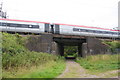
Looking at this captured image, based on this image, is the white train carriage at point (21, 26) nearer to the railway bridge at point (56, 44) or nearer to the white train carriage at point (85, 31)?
the white train carriage at point (85, 31)

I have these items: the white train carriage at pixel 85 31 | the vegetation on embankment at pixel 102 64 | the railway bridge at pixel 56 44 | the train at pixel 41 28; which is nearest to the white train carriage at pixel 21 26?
the train at pixel 41 28

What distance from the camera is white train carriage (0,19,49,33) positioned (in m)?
27.8

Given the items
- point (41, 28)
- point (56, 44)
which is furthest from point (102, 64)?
point (41, 28)

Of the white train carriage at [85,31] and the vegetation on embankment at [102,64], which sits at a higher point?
the white train carriage at [85,31]

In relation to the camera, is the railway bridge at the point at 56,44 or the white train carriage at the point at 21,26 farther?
the white train carriage at the point at 21,26

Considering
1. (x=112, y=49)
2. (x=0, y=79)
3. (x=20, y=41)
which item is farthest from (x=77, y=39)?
(x=0, y=79)

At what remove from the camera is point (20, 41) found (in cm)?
2217

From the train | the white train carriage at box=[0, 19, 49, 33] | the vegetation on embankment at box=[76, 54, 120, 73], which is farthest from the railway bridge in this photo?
the vegetation on embankment at box=[76, 54, 120, 73]

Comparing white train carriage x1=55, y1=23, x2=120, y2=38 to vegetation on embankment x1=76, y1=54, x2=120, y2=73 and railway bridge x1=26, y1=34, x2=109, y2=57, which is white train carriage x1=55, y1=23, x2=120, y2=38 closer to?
railway bridge x1=26, y1=34, x2=109, y2=57

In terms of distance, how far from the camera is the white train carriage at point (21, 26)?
27766 millimetres

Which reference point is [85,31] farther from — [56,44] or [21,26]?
[21,26]

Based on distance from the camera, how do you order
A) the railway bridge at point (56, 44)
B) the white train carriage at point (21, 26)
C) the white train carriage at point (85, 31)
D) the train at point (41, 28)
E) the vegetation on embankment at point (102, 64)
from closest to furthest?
1. the vegetation on embankment at point (102, 64)
2. the railway bridge at point (56, 44)
3. the white train carriage at point (21, 26)
4. the train at point (41, 28)
5. the white train carriage at point (85, 31)

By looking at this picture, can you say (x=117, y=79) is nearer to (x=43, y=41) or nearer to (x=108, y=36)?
(x=43, y=41)

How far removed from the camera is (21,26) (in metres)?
29.1
